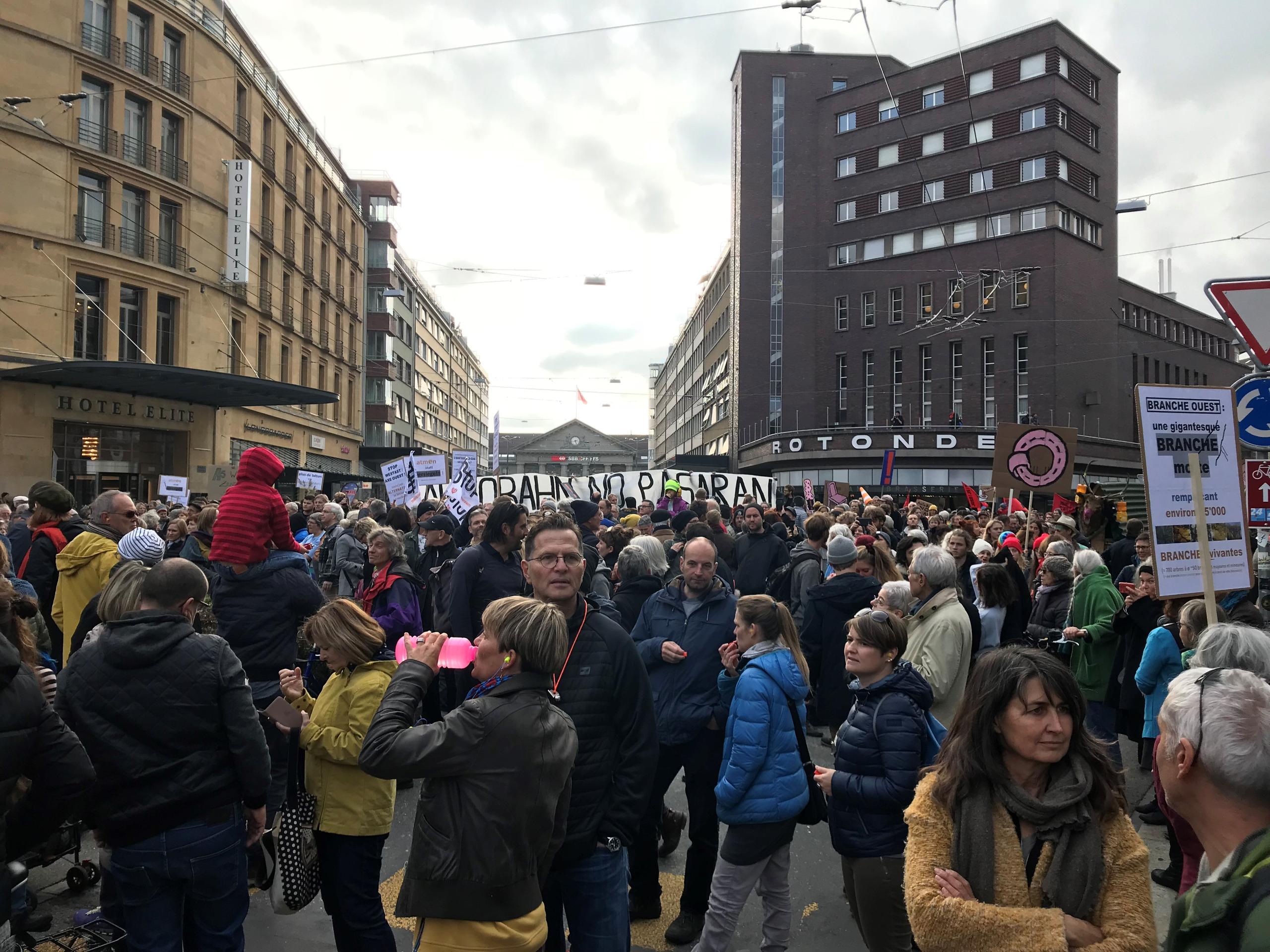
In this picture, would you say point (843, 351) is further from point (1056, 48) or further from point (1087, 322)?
point (1056, 48)

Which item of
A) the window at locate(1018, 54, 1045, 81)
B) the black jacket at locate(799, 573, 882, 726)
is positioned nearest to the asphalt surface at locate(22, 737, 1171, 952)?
the black jacket at locate(799, 573, 882, 726)

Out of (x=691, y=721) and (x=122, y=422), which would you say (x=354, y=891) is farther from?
(x=122, y=422)

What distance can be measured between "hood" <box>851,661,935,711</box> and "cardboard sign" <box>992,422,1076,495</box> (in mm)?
7565

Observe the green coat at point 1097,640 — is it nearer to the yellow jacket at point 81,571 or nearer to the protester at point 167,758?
the protester at point 167,758

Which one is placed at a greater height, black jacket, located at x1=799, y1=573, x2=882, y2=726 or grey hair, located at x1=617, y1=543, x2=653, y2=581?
grey hair, located at x1=617, y1=543, x2=653, y2=581

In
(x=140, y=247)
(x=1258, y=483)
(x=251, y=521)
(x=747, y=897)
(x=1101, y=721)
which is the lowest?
(x=747, y=897)

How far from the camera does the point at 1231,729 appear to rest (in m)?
1.95

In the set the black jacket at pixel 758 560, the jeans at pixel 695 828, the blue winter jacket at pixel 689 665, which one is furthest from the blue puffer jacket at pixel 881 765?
the black jacket at pixel 758 560

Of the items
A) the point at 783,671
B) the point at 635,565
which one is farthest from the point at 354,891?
the point at 635,565

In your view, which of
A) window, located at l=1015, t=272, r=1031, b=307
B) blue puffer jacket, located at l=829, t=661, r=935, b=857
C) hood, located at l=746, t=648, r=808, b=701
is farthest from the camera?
window, located at l=1015, t=272, r=1031, b=307

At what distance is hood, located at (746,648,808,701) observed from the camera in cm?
400

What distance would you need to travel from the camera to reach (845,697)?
6957 millimetres

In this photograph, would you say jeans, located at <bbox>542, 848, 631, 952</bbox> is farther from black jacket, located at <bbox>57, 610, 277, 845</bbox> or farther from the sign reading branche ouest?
the sign reading branche ouest

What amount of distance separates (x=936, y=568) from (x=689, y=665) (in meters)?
1.74
